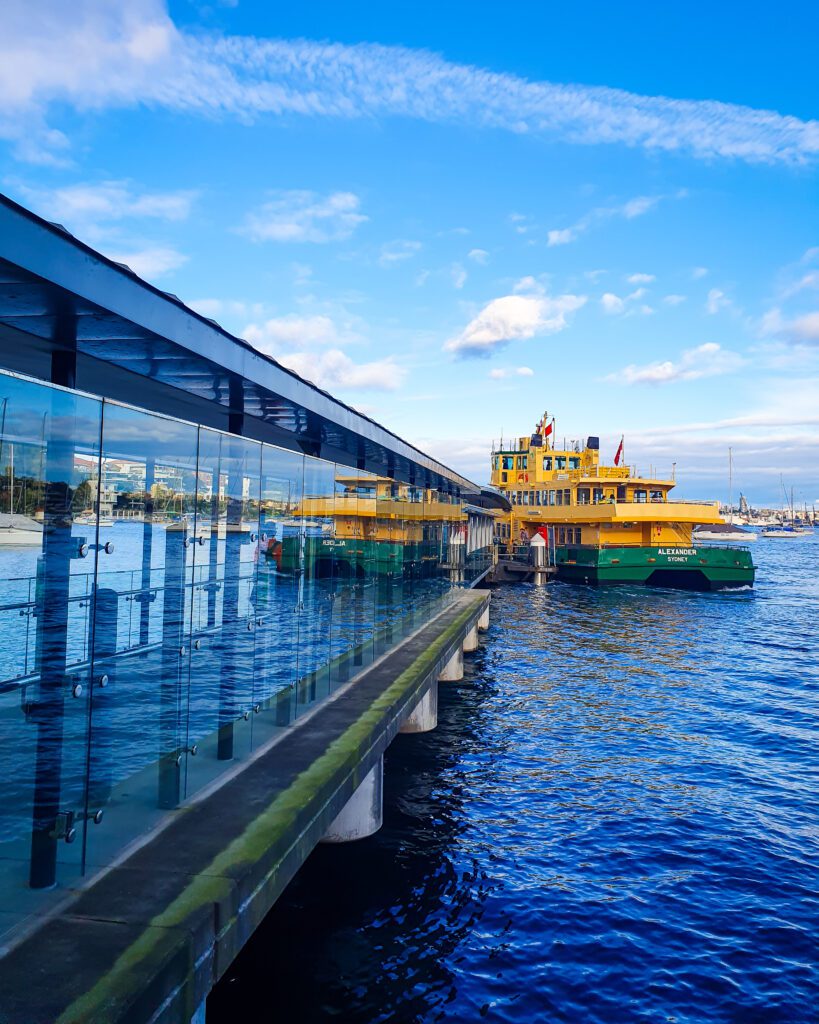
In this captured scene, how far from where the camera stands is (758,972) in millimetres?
7055

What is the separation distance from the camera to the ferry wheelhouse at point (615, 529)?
39.9 metres

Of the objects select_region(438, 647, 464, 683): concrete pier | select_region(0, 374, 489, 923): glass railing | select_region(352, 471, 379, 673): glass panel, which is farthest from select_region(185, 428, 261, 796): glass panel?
select_region(438, 647, 464, 683): concrete pier

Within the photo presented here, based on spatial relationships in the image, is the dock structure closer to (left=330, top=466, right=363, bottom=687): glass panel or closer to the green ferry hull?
(left=330, top=466, right=363, bottom=687): glass panel

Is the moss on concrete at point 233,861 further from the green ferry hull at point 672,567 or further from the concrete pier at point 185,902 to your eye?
the green ferry hull at point 672,567

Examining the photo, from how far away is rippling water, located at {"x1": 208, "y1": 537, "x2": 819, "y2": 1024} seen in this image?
21.2 ft

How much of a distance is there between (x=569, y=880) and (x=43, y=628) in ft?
21.7

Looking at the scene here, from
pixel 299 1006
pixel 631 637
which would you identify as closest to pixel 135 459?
pixel 299 1006

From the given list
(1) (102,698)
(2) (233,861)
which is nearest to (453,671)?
(2) (233,861)

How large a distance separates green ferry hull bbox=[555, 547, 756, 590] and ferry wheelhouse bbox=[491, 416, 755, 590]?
0.17 feet

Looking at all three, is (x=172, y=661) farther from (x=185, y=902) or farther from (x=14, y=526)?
(x=14, y=526)

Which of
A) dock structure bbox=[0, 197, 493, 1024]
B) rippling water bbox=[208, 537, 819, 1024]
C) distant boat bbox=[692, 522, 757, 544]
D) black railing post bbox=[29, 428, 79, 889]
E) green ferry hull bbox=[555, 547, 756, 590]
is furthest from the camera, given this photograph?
distant boat bbox=[692, 522, 757, 544]

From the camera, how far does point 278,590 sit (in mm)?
8008

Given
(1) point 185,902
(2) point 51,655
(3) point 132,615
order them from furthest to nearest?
(3) point 132,615 → (1) point 185,902 → (2) point 51,655

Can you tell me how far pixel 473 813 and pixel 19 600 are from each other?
7622 mm
